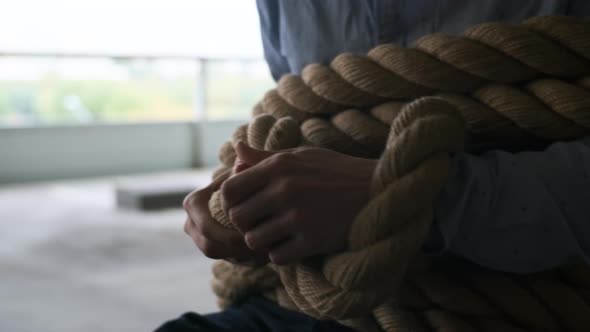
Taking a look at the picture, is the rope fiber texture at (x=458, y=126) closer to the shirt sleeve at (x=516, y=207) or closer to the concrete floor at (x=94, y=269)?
the shirt sleeve at (x=516, y=207)

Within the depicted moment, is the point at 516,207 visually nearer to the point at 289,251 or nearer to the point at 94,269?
the point at 289,251

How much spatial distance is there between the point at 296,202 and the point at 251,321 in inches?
9.9

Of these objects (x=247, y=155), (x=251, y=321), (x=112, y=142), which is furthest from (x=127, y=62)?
(x=247, y=155)

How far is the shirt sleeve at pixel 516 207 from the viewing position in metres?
0.40

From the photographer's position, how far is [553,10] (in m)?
0.46

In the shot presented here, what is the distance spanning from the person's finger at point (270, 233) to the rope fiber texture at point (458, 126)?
0.09 ft

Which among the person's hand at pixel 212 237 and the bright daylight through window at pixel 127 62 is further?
the bright daylight through window at pixel 127 62

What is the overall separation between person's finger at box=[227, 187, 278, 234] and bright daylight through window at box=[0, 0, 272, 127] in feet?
9.52

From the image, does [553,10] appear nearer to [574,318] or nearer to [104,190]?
[574,318]

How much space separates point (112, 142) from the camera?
3287mm

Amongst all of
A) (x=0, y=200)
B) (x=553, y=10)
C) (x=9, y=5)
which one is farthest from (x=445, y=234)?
(x=9, y=5)

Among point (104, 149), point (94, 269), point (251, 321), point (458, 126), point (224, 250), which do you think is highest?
point (458, 126)

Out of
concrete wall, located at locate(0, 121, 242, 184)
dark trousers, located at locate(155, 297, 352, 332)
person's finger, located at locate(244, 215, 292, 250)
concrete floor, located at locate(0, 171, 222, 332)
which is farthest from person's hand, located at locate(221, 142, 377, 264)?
concrete wall, located at locate(0, 121, 242, 184)

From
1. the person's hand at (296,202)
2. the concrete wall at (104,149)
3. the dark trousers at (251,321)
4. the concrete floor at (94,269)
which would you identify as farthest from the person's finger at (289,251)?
the concrete wall at (104,149)
